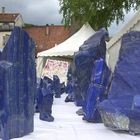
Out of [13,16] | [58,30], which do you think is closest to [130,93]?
[58,30]

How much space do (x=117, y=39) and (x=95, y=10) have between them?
488 inches

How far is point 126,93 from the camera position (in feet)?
21.7

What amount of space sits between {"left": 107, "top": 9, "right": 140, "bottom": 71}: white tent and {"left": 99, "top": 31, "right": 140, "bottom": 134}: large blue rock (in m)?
2.60

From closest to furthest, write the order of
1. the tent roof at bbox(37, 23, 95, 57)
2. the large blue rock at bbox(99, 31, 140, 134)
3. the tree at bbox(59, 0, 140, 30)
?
the large blue rock at bbox(99, 31, 140, 134) < the tent roof at bbox(37, 23, 95, 57) < the tree at bbox(59, 0, 140, 30)

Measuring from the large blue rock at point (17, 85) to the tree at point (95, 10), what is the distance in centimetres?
1746

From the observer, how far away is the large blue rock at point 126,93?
619cm

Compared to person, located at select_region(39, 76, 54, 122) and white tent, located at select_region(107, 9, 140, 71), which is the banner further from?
person, located at select_region(39, 76, 54, 122)

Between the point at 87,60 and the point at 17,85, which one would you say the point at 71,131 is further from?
the point at 87,60

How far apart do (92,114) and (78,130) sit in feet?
3.07

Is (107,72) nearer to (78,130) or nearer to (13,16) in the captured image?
(78,130)

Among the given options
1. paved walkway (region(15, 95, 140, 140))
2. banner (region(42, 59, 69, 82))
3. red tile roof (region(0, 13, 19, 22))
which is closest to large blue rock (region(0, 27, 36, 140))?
paved walkway (region(15, 95, 140, 140))

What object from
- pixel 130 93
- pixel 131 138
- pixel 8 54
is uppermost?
pixel 8 54

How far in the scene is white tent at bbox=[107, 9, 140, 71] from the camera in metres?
9.84

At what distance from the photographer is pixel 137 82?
6.67 meters
